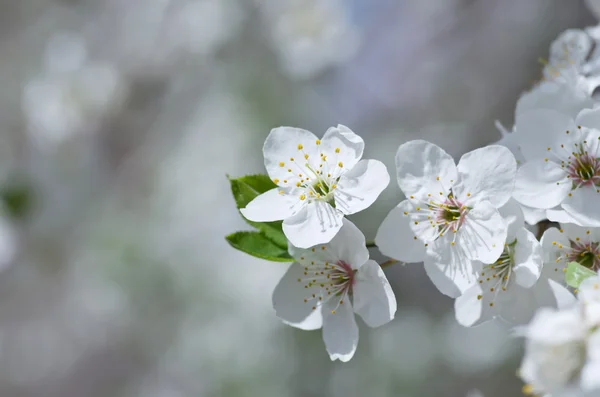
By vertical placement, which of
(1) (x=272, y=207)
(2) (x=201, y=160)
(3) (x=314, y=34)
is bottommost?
(1) (x=272, y=207)

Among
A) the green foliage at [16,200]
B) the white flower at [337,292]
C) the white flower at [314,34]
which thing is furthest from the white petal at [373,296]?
the white flower at [314,34]

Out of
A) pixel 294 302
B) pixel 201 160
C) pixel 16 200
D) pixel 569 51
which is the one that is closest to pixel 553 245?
pixel 294 302

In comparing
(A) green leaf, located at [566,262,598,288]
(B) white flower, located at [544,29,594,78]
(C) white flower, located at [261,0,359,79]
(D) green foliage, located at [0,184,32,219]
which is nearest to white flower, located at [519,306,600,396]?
(A) green leaf, located at [566,262,598,288]

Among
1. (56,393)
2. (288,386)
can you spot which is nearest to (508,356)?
(288,386)

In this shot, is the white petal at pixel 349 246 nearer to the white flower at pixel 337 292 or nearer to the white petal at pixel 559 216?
the white flower at pixel 337 292

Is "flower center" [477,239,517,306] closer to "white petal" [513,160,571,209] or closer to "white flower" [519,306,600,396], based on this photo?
"white petal" [513,160,571,209]

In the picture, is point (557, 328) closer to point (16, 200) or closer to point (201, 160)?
point (16, 200)
